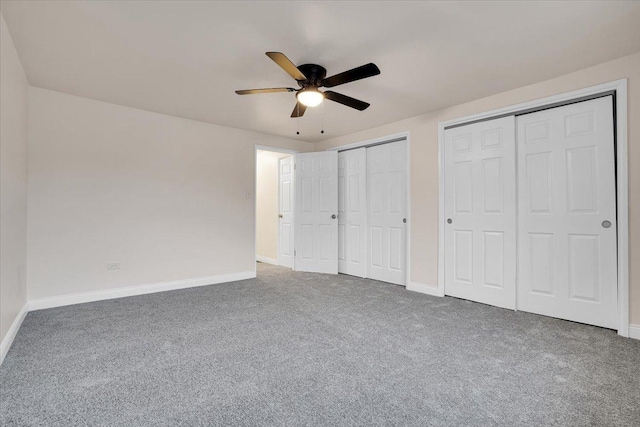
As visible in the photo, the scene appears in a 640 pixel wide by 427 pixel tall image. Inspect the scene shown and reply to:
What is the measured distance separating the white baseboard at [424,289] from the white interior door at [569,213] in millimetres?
864

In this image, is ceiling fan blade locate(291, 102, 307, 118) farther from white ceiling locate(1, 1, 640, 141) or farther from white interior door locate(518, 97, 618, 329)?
white interior door locate(518, 97, 618, 329)

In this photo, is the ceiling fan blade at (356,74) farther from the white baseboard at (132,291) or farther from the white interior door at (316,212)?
the white baseboard at (132,291)

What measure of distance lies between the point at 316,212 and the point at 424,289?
217cm

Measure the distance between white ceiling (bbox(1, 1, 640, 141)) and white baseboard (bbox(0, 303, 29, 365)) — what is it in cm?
224

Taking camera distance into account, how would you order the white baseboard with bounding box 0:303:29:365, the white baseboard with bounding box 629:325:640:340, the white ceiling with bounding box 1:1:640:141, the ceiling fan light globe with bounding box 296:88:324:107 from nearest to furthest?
the white ceiling with bounding box 1:1:640:141
the white baseboard with bounding box 0:303:29:365
the white baseboard with bounding box 629:325:640:340
the ceiling fan light globe with bounding box 296:88:324:107

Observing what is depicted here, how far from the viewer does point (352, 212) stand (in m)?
5.03

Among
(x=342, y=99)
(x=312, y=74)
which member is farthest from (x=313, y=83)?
(x=342, y=99)

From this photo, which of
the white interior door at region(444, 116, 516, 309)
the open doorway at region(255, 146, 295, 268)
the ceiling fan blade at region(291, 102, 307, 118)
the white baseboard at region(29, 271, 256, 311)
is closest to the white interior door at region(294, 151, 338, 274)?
the open doorway at region(255, 146, 295, 268)

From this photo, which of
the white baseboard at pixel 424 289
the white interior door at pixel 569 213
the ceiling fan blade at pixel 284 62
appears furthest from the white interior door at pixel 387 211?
the ceiling fan blade at pixel 284 62

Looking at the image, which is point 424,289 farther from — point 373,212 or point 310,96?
point 310,96

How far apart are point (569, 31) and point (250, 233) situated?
4.24m

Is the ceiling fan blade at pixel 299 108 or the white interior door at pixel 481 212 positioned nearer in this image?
the ceiling fan blade at pixel 299 108

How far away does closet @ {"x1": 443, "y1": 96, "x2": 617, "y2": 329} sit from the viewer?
272 cm

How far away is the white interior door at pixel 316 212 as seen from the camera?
16.8 feet
